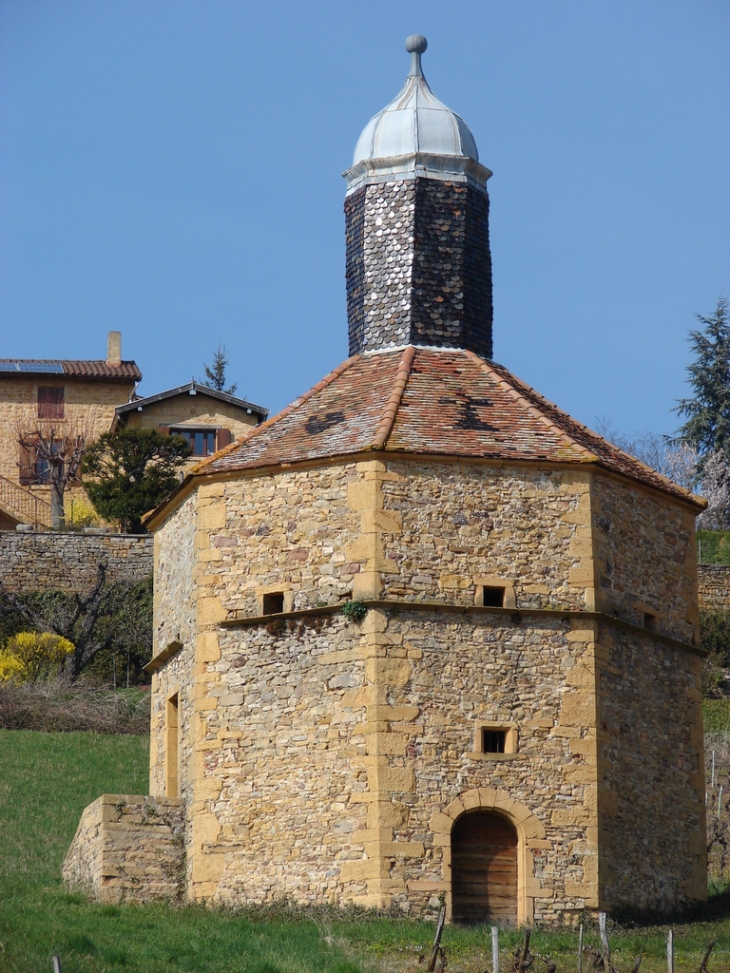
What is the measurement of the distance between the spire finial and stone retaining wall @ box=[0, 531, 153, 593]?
56.6 feet

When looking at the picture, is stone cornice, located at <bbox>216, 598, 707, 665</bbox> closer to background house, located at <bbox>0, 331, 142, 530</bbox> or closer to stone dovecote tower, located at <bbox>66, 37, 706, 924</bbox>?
stone dovecote tower, located at <bbox>66, 37, 706, 924</bbox>

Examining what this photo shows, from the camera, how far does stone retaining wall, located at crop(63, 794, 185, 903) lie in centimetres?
2223

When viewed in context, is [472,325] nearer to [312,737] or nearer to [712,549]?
[312,737]

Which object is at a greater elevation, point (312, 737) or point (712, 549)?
point (712, 549)

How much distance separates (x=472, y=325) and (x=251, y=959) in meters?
10.3

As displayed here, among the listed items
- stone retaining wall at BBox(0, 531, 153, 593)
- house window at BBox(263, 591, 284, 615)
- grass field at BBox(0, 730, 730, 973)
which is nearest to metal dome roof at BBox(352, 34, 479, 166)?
house window at BBox(263, 591, 284, 615)

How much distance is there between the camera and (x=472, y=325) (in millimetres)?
26266

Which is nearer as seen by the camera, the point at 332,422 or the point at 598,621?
the point at 598,621

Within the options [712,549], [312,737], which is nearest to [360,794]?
[312,737]

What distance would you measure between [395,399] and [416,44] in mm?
6331

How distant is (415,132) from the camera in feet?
87.9

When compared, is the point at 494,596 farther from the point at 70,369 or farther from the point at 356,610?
the point at 70,369

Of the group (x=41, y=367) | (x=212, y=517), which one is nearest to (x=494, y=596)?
(x=212, y=517)

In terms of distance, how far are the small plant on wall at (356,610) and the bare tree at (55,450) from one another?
28.3m
